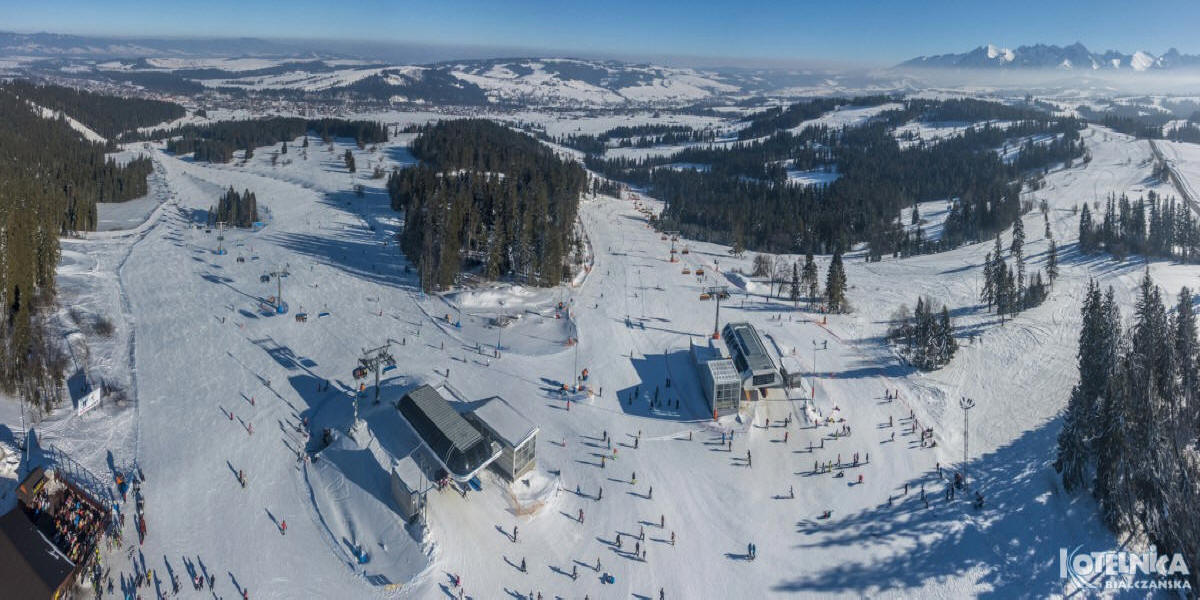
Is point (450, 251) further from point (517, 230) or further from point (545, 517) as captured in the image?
point (545, 517)

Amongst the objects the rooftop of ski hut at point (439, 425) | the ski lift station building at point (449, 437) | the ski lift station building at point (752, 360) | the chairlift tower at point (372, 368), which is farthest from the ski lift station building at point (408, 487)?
the ski lift station building at point (752, 360)

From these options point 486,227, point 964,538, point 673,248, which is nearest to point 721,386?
point 964,538

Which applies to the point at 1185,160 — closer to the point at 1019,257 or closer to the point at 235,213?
the point at 1019,257

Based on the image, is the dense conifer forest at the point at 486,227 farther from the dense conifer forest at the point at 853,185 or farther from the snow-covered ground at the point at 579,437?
the dense conifer forest at the point at 853,185

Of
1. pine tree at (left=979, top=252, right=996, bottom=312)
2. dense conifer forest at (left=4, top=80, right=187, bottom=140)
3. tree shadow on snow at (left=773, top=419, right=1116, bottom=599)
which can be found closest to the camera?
tree shadow on snow at (left=773, top=419, right=1116, bottom=599)

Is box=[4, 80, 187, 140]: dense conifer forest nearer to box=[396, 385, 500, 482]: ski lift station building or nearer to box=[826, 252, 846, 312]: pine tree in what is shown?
box=[396, 385, 500, 482]: ski lift station building

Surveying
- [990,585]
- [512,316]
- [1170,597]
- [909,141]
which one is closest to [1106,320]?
[1170,597]

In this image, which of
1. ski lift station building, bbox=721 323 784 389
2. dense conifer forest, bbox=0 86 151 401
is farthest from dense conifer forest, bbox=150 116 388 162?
ski lift station building, bbox=721 323 784 389
